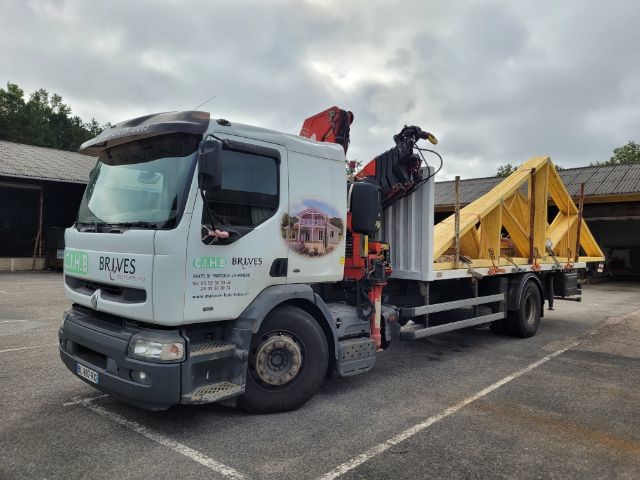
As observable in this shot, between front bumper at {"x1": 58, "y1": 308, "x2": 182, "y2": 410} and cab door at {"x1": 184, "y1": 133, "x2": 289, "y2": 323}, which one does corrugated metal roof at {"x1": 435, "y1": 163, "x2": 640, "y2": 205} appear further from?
front bumper at {"x1": 58, "y1": 308, "x2": 182, "y2": 410}

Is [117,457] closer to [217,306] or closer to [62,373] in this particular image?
[217,306]

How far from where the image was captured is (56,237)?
790 inches

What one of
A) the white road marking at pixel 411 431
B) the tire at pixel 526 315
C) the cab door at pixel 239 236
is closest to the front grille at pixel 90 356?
the cab door at pixel 239 236

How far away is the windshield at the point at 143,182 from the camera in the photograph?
3.72 meters

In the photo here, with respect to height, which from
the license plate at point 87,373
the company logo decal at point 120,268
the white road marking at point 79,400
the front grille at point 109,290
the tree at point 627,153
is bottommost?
the white road marking at point 79,400

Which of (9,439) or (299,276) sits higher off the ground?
(299,276)

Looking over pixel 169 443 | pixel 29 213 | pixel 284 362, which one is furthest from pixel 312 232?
pixel 29 213

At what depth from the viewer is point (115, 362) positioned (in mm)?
3738

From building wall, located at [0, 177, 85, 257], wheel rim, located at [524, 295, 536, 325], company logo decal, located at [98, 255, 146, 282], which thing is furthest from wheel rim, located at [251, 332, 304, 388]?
building wall, located at [0, 177, 85, 257]

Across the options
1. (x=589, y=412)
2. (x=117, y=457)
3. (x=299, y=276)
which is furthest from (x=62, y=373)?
(x=589, y=412)

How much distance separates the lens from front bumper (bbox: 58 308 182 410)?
3.53 m

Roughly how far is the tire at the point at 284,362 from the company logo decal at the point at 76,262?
1.64 m

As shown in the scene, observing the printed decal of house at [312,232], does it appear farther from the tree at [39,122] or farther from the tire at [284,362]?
the tree at [39,122]

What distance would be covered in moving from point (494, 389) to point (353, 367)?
168cm
